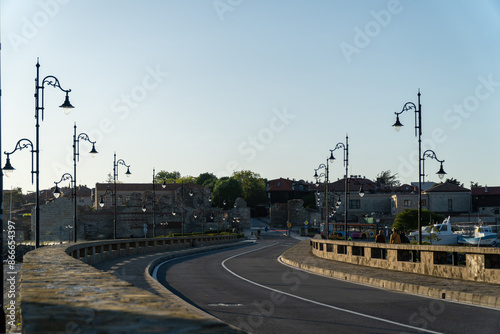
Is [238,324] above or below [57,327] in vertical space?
below

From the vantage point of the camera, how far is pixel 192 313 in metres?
5.51

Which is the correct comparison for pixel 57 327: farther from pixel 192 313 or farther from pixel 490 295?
pixel 490 295

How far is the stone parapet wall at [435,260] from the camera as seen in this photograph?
15.5 meters

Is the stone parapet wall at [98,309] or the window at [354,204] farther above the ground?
the stone parapet wall at [98,309]

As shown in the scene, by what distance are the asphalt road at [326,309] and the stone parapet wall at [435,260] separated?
243 cm

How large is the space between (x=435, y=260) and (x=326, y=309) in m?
7.23

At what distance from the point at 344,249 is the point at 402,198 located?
92.3 metres

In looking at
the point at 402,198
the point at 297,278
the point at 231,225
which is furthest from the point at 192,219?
the point at 297,278

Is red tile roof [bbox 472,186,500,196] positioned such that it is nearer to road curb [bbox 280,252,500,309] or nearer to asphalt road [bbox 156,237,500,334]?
road curb [bbox 280,252,500,309]

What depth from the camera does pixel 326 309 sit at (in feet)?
40.4

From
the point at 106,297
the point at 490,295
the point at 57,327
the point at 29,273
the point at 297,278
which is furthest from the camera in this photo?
the point at 297,278

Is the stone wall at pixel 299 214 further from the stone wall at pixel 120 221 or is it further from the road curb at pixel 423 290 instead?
the road curb at pixel 423 290

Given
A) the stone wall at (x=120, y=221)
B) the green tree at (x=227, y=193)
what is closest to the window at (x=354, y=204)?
the stone wall at (x=120, y=221)

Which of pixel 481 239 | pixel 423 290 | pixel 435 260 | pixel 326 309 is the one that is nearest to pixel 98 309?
pixel 326 309
